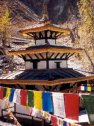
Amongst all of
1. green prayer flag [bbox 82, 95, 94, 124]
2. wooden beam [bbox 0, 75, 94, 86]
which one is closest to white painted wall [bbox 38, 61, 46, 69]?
wooden beam [bbox 0, 75, 94, 86]

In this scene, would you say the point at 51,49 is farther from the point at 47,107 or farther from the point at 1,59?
the point at 1,59

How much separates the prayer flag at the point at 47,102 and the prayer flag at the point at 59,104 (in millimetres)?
324

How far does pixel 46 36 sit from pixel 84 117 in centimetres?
777

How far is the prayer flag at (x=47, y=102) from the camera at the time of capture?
53.0 feet

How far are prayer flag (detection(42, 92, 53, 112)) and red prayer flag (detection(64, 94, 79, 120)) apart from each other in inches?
55.7

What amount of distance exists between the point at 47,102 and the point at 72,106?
217 cm

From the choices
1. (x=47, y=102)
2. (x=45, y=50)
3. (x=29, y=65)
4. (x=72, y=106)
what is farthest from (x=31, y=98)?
(x=29, y=65)

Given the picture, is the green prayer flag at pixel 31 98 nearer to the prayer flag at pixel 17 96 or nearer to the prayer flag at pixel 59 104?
the prayer flag at pixel 17 96

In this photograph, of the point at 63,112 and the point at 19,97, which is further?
the point at 19,97

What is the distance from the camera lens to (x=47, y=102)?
53.7ft

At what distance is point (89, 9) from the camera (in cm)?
4441

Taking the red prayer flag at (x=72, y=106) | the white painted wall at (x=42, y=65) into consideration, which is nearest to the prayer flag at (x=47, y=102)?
the red prayer flag at (x=72, y=106)

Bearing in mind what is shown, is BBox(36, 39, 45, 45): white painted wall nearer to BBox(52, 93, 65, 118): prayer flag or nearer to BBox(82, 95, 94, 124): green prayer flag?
BBox(52, 93, 65, 118): prayer flag

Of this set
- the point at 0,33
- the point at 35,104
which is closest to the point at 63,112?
the point at 35,104
